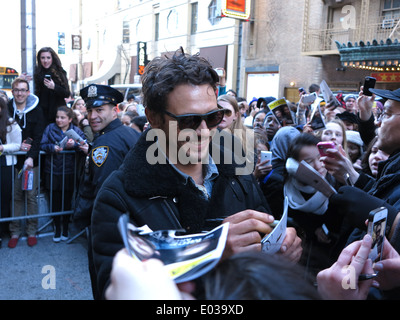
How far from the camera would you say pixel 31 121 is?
5.40m

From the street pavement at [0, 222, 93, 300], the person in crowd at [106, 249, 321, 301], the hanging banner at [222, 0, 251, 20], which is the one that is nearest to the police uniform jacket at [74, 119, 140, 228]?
the street pavement at [0, 222, 93, 300]

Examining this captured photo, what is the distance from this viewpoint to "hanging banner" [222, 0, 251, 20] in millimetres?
19922

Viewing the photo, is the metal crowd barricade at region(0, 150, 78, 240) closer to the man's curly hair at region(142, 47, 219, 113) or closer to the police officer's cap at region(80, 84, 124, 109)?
the police officer's cap at region(80, 84, 124, 109)

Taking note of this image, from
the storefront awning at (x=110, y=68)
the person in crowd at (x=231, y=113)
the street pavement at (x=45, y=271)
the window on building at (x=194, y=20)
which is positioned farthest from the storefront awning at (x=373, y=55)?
the storefront awning at (x=110, y=68)

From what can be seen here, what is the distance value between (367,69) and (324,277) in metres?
18.3

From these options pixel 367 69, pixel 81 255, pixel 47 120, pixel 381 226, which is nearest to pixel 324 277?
pixel 381 226

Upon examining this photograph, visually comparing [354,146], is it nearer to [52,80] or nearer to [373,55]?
[52,80]

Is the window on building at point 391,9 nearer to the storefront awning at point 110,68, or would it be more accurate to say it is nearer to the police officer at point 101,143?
the police officer at point 101,143

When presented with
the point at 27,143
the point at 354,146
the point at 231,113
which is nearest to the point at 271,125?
the point at 354,146

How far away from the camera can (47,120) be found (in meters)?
5.95

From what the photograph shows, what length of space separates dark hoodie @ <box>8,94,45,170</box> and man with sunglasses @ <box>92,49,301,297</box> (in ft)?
13.2

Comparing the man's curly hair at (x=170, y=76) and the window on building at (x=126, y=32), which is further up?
the window on building at (x=126, y=32)

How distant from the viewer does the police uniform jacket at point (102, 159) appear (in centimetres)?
386

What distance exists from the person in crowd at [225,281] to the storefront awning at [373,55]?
56.1 feet
